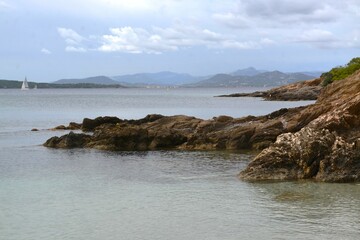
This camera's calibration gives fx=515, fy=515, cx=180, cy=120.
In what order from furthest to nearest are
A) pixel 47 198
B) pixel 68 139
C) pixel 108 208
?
pixel 68 139 → pixel 47 198 → pixel 108 208

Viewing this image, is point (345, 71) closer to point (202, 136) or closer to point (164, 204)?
point (202, 136)

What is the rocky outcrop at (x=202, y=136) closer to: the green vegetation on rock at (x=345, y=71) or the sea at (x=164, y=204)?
the sea at (x=164, y=204)

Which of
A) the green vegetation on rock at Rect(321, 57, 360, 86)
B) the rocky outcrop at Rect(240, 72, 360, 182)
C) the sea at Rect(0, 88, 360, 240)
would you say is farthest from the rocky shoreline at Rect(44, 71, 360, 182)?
the green vegetation on rock at Rect(321, 57, 360, 86)

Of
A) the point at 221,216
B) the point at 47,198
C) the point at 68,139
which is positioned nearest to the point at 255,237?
the point at 221,216

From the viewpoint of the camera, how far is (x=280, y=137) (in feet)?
86.0

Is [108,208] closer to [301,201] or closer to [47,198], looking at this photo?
[47,198]

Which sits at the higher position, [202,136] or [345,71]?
[345,71]

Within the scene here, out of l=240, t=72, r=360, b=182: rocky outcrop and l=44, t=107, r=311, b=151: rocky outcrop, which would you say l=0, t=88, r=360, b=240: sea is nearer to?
l=240, t=72, r=360, b=182: rocky outcrop

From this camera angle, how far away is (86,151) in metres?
38.0

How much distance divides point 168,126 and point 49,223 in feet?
91.4

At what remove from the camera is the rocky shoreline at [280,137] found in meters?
24.9

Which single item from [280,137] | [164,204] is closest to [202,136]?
[280,137]

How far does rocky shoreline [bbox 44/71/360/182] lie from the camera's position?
2488 centimetres

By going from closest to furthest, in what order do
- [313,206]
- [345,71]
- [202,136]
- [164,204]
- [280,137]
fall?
[313,206], [164,204], [280,137], [202,136], [345,71]
